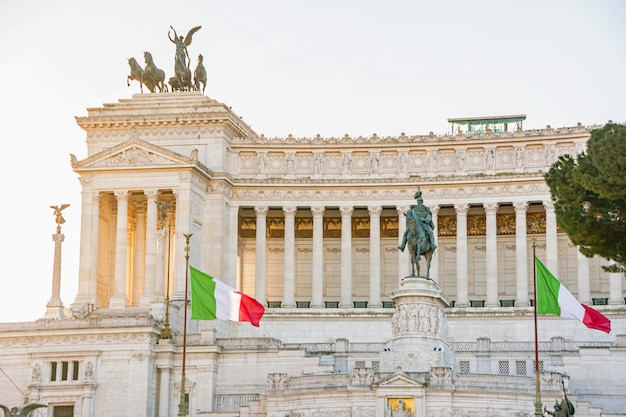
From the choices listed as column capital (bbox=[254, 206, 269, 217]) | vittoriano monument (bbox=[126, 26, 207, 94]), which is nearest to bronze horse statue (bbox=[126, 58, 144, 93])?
vittoriano monument (bbox=[126, 26, 207, 94])

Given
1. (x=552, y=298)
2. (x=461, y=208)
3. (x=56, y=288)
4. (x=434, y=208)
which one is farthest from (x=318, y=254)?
(x=552, y=298)

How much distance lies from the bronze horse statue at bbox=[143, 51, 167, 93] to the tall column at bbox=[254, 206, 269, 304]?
12.7m

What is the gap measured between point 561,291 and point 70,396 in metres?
30.6

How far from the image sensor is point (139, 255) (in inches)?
4077

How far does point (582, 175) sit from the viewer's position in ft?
200

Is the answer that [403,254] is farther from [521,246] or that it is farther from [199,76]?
[199,76]

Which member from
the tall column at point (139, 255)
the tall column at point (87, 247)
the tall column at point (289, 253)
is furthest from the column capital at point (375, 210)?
the tall column at point (87, 247)

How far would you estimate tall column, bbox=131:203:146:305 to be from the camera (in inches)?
4040

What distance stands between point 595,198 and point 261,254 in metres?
46.0

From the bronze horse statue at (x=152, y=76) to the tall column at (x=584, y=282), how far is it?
35469mm

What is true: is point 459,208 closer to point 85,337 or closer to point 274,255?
point 274,255

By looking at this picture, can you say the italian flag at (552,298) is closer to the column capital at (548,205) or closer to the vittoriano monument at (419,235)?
the vittoriano monument at (419,235)

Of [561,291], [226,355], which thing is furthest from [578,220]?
[226,355]

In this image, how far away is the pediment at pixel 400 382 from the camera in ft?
228
